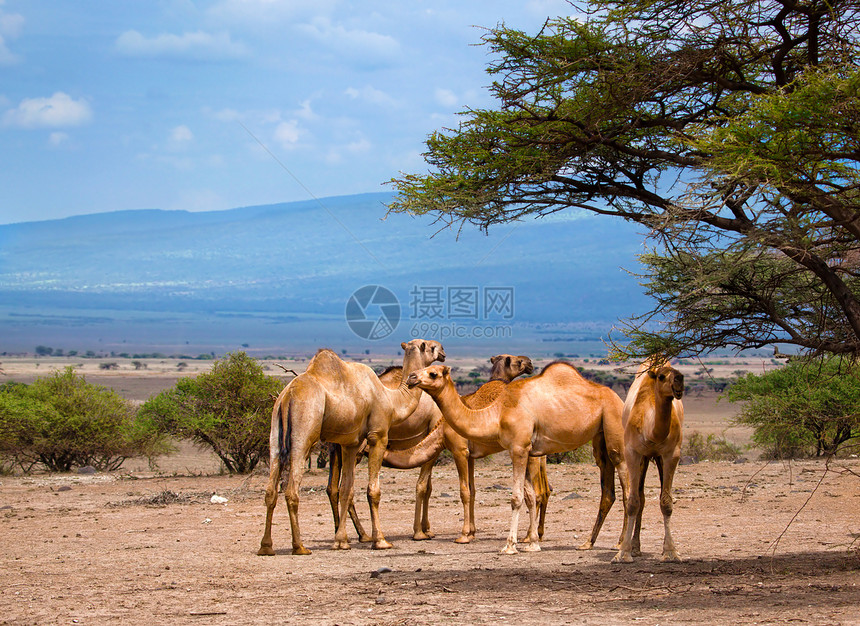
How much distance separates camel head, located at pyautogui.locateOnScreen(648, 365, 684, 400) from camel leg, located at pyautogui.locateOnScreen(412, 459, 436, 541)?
452 cm

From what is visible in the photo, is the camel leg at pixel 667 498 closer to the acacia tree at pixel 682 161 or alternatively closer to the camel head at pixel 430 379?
the acacia tree at pixel 682 161

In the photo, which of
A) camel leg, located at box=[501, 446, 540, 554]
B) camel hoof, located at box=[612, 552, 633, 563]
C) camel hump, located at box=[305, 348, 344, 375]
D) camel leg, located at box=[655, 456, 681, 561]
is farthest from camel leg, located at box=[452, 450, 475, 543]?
camel leg, located at box=[655, 456, 681, 561]

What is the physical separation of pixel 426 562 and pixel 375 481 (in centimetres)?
187

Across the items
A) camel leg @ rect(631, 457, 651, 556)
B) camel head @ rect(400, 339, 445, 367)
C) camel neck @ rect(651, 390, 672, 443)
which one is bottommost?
camel leg @ rect(631, 457, 651, 556)

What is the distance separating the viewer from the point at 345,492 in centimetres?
1339

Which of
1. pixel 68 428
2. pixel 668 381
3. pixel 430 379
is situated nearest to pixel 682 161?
pixel 668 381

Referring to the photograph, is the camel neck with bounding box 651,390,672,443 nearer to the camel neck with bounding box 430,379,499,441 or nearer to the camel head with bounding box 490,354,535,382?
the camel neck with bounding box 430,379,499,441

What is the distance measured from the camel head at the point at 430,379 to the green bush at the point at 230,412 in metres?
10.9

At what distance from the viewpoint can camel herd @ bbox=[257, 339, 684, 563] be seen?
11.6 meters

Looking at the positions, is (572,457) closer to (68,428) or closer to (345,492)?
(68,428)

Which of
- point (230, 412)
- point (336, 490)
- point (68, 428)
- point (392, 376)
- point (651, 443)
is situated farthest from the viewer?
point (68, 428)

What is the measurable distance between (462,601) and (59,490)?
1346cm

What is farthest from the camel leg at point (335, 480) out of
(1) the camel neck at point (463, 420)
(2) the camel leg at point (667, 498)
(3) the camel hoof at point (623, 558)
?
(2) the camel leg at point (667, 498)

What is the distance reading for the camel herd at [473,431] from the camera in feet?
38.2
